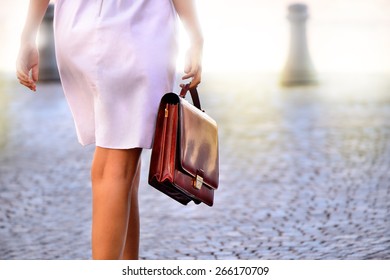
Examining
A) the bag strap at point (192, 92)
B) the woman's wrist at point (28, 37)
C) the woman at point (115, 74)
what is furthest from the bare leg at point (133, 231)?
the woman's wrist at point (28, 37)

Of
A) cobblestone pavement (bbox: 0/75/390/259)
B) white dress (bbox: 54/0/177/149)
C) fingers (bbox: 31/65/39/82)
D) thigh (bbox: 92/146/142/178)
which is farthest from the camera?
cobblestone pavement (bbox: 0/75/390/259)

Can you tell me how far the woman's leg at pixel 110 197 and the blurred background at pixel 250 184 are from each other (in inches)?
46.0

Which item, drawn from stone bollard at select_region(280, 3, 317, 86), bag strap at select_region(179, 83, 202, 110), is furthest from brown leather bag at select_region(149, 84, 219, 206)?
stone bollard at select_region(280, 3, 317, 86)

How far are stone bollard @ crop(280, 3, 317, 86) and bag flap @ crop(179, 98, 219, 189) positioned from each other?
10469 millimetres

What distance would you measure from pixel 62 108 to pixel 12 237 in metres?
5.80

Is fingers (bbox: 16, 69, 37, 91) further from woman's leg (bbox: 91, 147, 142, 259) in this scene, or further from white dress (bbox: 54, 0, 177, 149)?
woman's leg (bbox: 91, 147, 142, 259)

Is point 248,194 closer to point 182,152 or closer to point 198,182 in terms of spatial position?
point 198,182

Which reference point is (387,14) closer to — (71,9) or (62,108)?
(62,108)

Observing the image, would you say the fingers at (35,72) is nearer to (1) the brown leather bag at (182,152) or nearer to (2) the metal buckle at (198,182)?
(1) the brown leather bag at (182,152)

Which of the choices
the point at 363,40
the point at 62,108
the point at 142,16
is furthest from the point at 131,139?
the point at 363,40

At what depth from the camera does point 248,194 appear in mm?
5383

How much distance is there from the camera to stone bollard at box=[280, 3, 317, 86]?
535 inches

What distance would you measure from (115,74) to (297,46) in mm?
11163

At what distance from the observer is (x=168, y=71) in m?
2.84
